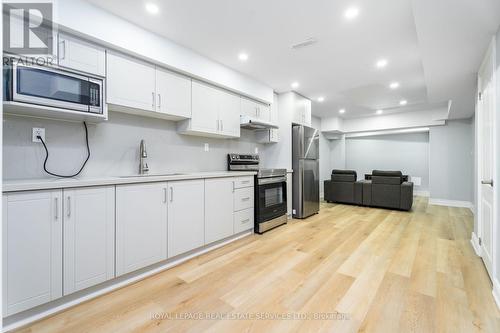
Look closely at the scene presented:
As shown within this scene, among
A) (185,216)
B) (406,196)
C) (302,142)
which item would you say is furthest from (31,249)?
(406,196)

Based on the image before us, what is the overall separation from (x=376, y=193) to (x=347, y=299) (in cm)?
420

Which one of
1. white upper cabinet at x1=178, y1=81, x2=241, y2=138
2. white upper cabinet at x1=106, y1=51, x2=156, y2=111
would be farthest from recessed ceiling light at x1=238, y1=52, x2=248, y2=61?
white upper cabinet at x1=106, y1=51, x2=156, y2=111

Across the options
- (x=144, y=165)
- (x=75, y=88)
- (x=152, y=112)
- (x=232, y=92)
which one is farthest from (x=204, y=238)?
(x=232, y=92)

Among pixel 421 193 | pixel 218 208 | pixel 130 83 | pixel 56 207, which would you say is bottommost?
pixel 421 193

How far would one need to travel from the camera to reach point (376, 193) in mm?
5441

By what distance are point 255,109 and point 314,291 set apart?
291 cm

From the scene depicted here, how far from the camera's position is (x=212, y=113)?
3211mm

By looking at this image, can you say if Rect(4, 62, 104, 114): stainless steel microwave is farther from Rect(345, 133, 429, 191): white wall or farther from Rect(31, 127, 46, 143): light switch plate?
Rect(345, 133, 429, 191): white wall

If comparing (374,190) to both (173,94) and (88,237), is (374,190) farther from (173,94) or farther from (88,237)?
(88,237)

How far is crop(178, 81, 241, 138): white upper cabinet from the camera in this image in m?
2.99

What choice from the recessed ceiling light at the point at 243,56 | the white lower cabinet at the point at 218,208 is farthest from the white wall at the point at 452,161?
the white lower cabinet at the point at 218,208

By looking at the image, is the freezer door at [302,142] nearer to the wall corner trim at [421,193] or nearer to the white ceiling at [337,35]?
the white ceiling at [337,35]

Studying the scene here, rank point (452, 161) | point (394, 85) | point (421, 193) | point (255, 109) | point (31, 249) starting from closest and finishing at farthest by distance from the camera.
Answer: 1. point (31, 249)
2. point (255, 109)
3. point (394, 85)
4. point (452, 161)
5. point (421, 193)

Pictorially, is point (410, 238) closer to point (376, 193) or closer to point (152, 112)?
point (376, 193)
